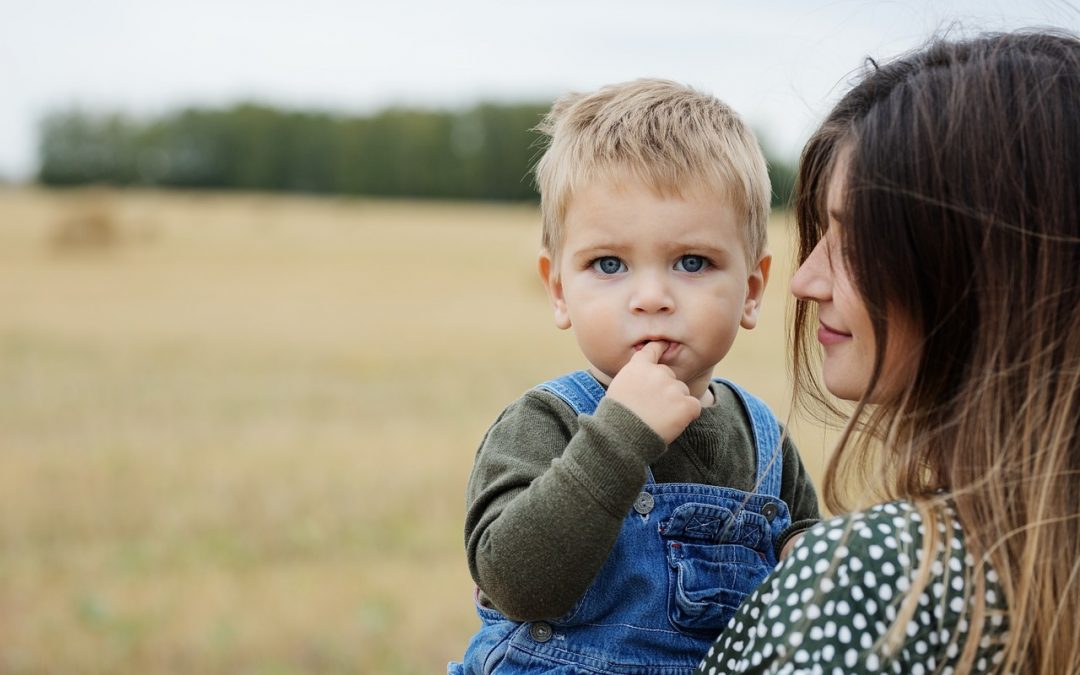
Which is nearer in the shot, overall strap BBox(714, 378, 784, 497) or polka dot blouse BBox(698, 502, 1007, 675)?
polka dot blouse BBox(698, 502, 1007, 675)

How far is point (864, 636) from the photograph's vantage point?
4.96ft

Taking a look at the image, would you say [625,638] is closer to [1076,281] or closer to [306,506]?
[1076,281]

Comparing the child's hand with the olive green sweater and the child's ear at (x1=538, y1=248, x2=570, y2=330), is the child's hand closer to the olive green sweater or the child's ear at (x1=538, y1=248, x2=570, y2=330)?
the olive green sweater

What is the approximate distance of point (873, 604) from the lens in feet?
4.99

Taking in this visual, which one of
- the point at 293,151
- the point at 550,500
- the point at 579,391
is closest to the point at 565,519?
the point at 550,500

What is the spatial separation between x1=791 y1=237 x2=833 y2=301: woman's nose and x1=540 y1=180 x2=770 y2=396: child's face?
18 cm

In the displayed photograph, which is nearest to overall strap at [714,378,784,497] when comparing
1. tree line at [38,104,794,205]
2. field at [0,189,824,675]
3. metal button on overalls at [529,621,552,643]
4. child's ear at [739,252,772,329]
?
child's ear at [739,252,772,329]

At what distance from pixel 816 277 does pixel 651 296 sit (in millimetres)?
266

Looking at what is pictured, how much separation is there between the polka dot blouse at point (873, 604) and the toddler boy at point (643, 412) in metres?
0.33

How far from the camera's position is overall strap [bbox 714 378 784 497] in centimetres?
217

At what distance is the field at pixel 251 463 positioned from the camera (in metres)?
4.66

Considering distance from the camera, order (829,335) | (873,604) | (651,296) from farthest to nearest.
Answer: (651,296) → (829,335) → (873,604)

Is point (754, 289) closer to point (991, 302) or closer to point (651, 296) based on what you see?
point (651, 296)

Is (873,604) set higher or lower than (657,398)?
lower
